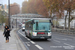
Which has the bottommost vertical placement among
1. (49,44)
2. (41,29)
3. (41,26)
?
(49,44)

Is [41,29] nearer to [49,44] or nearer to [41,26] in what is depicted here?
[41,26]

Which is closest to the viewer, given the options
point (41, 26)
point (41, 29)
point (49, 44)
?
point (49, 44)

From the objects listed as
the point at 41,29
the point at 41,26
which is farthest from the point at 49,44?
the point at 41,26

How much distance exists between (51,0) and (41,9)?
871 inches

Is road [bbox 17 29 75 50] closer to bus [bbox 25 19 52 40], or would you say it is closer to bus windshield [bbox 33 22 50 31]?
bus [bbox 25 19 52 40]

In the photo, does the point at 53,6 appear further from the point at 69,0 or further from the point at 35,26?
the point at 35,26

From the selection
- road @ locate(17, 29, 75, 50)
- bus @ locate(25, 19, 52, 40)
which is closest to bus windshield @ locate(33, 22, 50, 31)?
bus @ locate(25, 19, 52, 40)

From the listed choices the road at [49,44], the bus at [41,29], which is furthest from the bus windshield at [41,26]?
the road at [49,44]

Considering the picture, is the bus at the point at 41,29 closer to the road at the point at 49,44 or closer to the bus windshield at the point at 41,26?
the bus windshield at the point at 41,26

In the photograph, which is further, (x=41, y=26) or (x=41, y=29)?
(x=41, y=26)

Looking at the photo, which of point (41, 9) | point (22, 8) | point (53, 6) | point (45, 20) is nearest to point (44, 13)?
point (41, 9)

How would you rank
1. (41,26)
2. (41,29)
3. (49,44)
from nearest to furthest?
(49,44)
(41,29)
(41,26)

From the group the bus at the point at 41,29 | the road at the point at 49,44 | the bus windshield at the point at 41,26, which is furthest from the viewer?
the bus windshield at the point at 41,26

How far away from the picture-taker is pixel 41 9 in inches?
2227
